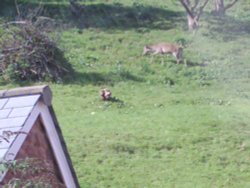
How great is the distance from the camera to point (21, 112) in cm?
609

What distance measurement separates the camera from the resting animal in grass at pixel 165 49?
22125mm

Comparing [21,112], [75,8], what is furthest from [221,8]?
[21,112]

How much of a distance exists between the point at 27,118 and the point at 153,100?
11675 mm

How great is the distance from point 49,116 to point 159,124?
8.94m

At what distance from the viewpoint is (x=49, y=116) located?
6.49 metres

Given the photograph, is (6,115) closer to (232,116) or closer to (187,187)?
(187,187)

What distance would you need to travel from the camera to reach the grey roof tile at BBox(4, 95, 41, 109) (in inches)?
244

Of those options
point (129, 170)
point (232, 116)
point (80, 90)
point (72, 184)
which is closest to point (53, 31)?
point (80, 90)

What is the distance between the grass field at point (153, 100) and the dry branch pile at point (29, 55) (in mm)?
358

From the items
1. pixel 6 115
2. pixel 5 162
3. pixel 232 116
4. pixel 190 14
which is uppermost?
pixel 190 14

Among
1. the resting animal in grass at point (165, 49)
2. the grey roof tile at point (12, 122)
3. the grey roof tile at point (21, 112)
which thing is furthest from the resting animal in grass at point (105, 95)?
the grey roof tile at point (12, 122)

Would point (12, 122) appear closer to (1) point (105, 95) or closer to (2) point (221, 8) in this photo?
(1) point (105, 95)

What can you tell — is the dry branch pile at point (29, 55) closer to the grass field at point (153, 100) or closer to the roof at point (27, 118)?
the grass field at point (153, 100)

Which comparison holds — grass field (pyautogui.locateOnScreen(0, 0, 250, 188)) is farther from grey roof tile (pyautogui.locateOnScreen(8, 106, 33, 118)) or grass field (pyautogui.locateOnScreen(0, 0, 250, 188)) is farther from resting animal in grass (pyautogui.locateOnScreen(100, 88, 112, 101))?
grey roof tile (pyautogui.locateOnScreen(8, 106, 33, 118))
